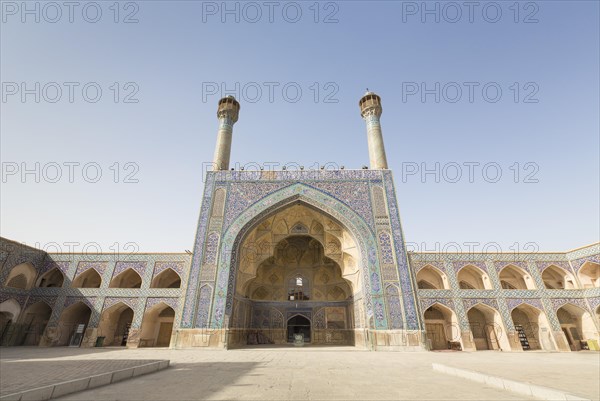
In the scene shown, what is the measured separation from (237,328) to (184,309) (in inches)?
117

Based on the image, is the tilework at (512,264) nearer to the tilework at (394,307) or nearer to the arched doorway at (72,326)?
the tilework at (394,307)

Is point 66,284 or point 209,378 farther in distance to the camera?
point 66,284

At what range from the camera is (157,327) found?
49.2 feet

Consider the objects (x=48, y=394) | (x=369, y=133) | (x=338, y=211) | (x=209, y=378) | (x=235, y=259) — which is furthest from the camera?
(x=369, y=133)

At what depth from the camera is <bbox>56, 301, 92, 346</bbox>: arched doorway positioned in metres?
13.6

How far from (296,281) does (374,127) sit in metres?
11.5

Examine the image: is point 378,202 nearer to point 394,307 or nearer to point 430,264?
point 430,264

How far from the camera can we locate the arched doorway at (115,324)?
45.6 feet

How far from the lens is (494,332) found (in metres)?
14.2

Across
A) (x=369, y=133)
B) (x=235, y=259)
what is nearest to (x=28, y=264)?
(x=235, y=259)

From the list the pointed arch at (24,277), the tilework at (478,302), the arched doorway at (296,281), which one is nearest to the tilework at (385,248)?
the arched doorway at (296,281)

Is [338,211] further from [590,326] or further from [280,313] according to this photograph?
[590,326]

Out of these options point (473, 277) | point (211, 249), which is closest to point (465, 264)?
point (473, 277)

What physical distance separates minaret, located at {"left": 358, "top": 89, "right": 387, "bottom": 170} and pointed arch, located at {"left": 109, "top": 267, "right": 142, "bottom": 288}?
15021 mm
